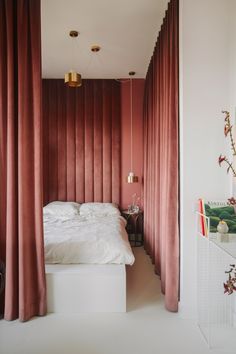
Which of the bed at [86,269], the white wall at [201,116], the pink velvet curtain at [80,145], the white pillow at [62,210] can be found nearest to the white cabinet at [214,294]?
the white wall at [201,116]

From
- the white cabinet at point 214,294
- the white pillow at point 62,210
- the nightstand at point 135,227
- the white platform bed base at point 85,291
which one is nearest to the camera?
the white cabinet at point 214,294

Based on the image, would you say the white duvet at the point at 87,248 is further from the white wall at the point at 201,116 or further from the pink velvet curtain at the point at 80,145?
the pink velvet curtain at the point at 80,145

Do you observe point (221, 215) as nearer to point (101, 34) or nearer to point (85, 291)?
point (85, 291)

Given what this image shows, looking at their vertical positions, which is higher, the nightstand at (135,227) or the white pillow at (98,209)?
the white pillow at (98,209)

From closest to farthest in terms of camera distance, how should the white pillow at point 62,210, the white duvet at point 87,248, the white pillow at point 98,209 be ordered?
the white duvet at point 87,248 → the white pillow at point 62,210 → the white pillow at point 98,209

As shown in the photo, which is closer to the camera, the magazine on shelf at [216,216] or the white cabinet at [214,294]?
the magazine on shelf at [216,216]

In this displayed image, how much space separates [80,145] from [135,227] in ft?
5.34

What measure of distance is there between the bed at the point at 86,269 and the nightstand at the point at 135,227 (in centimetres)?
137

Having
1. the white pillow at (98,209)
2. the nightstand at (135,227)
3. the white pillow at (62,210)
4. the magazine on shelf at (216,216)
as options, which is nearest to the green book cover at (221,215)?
the magazine on shelf at (216,216)

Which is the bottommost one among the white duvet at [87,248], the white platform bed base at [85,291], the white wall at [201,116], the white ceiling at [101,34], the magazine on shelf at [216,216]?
the white platform bed base at [85,291]

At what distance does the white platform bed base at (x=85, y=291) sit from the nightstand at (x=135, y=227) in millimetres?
1971

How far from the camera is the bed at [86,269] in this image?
2.10 metres

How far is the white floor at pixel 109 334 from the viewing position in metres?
1.68

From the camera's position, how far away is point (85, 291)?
6.89 ft
